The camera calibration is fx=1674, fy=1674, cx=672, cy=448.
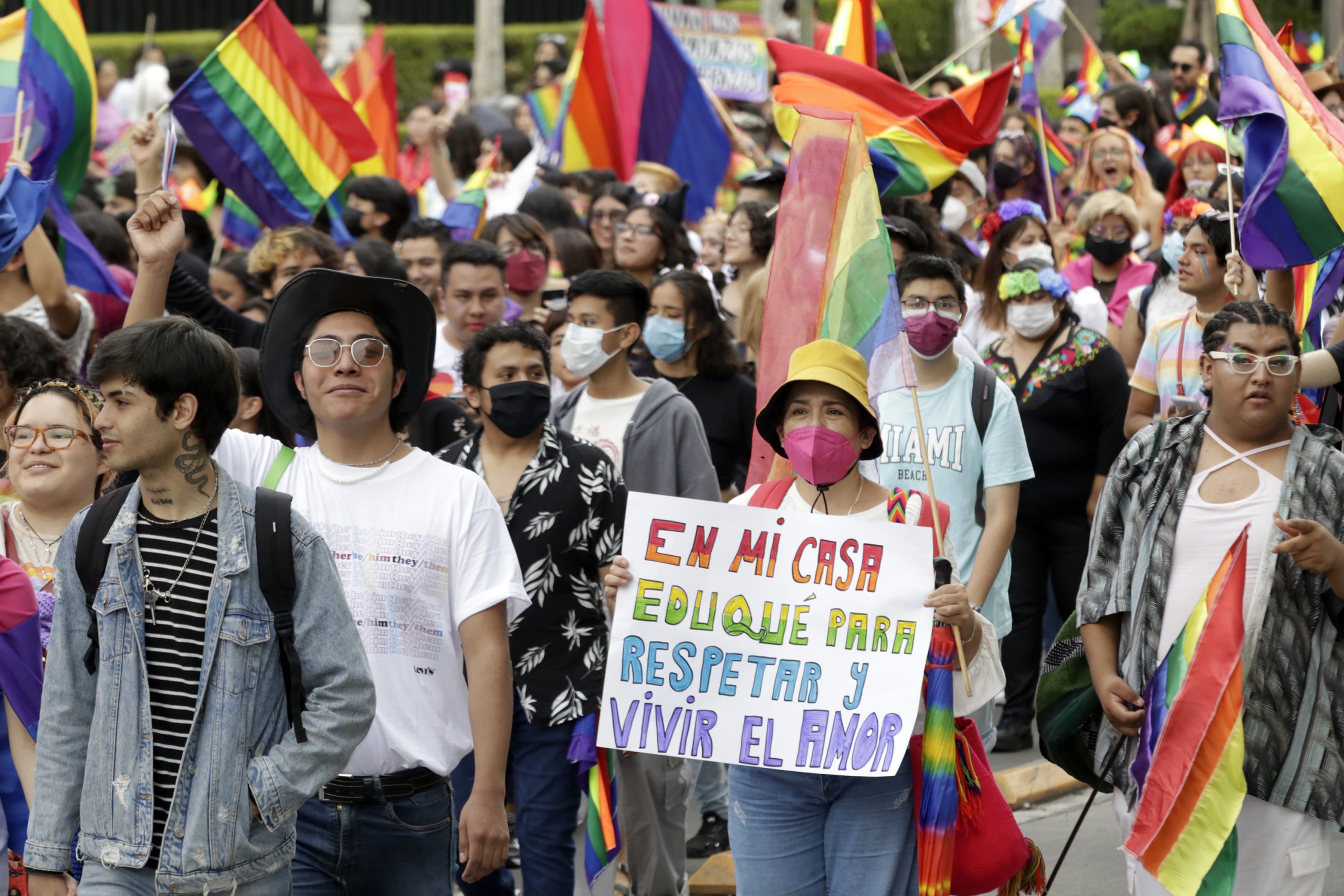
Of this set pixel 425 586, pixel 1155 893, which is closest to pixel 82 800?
pixel 425 586

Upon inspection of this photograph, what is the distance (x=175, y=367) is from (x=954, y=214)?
809cm

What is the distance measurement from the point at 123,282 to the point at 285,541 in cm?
518

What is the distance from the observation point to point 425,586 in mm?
3910

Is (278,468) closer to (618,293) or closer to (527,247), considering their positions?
(618,293)

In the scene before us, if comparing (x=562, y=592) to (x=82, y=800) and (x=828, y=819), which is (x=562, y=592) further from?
(x=82, y=800)

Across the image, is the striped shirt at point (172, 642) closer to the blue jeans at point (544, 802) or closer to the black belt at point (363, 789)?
the black belt at point (363, 789)

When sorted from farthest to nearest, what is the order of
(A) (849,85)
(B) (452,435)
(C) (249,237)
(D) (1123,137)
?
1. (D) (1123,137)
2. (C) (249,237)
3. (A) (849,85)
4. (B) (452,435)

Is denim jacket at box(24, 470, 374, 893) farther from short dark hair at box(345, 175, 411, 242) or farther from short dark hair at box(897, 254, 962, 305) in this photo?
short dark hair at box(345, 175, 411, 242)

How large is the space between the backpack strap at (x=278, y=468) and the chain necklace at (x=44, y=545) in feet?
2.53

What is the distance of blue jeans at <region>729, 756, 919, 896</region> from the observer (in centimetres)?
402

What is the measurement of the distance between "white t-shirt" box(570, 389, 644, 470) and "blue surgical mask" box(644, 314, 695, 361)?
0.68 meters

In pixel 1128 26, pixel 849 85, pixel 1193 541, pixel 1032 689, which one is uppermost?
pixel 1128 26

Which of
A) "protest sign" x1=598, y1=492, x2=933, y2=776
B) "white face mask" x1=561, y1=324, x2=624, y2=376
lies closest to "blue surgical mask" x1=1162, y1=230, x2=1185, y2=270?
"white face mask" x1=561, y1=324, x2=624, y2=376

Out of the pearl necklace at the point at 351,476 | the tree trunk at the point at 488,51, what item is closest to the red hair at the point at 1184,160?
the pearl necklace at the point at 351,476
